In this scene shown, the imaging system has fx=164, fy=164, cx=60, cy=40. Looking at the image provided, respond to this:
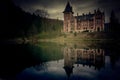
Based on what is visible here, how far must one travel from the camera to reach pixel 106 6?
12.6 metres

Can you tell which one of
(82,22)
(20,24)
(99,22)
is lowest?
(99,22)

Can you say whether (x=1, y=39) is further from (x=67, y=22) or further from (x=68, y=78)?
(x=68, y=78)

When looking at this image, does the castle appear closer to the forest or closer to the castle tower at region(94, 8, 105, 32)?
the castle tower at region(94, 8, 105, 32)

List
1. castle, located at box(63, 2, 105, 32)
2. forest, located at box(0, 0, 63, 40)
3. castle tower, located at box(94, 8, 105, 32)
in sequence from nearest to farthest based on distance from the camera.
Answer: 1. castle tower, located at box(94, 8, 105, 32)
2. castle, located at box(63, 2, 105, 32)
3. forest, located at box(0, 0, 63, 40)

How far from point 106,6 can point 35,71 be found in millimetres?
8761

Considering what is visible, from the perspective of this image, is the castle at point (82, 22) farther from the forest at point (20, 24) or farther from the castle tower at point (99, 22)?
the forest at point (20, 24)

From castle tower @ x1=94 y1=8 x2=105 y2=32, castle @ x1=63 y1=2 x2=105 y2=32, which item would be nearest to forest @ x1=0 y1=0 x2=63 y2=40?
castle @ x1=63 y1=2 x2=105 y2=32

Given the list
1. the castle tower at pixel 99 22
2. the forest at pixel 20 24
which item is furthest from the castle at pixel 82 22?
the forest at pixel 20 24

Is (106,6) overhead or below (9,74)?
overhead

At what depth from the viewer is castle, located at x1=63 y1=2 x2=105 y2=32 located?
14180 millimetres

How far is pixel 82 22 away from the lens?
1650 centimetres

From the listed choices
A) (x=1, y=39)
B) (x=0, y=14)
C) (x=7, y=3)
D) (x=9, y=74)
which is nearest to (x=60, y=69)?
(x=9, y=74)

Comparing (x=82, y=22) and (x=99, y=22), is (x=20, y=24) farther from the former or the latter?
(x=99, y=22)

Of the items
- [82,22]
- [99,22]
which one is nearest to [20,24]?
[82,22]
